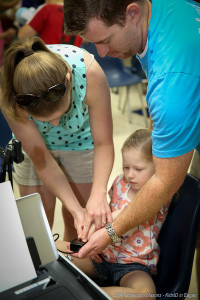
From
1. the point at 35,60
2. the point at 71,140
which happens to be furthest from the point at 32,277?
the point at 71,140

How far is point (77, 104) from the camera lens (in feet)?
4.72

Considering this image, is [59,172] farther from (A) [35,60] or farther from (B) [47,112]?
(A) [35,60]

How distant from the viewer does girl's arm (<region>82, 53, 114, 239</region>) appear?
4.68 ft

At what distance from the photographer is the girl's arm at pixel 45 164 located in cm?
147

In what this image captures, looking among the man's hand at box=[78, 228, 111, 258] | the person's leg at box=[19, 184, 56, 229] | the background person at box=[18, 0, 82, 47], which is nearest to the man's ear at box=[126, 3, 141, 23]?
the man's hand at box=[78, 228, 111, 258]

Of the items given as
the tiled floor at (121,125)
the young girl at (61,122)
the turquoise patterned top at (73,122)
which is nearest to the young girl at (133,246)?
the young girl at (61,122)

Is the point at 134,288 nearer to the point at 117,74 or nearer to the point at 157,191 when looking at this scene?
the point at 157,191

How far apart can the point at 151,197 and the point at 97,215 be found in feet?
1.17

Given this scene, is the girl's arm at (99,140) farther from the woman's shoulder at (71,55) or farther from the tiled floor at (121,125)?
the tiled floor at (121,125)

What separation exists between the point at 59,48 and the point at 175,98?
0.69 m

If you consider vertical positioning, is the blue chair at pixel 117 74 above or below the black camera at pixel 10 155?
below

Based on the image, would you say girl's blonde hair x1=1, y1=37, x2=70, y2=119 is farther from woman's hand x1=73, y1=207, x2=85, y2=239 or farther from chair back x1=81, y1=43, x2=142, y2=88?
chair back x1=81, y1=43, x2=142, y2=88

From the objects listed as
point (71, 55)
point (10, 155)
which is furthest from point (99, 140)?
point (10, 155)

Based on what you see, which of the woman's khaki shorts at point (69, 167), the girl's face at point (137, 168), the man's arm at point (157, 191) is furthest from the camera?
the woman's khaki shorts at point (69, 167)
